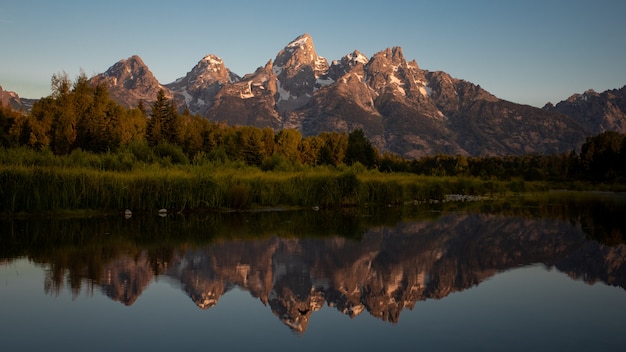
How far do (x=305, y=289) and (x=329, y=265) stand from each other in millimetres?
2784

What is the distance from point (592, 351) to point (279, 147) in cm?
7061

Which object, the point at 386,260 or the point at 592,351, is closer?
the point at 592,351

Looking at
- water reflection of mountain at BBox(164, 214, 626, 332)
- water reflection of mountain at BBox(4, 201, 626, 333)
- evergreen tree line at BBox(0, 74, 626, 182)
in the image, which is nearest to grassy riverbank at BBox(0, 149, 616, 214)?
water reflection of mountain at BBox(4, 201, 626, 333)

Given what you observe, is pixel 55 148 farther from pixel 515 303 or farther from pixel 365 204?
pixel 515 303

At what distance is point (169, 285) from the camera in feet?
39.0

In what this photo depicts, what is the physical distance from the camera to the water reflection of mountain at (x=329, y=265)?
36.1ft

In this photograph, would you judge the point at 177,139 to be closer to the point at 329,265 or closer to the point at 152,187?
the point at 152,187

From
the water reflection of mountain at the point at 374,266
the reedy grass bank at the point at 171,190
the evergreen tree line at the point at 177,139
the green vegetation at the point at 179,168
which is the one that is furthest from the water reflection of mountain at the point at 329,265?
the evergreen tree line at the point at 177,139

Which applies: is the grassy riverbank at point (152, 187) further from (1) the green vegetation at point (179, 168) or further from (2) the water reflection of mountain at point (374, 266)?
(2) the water reflection of mountain at point (374, 266)

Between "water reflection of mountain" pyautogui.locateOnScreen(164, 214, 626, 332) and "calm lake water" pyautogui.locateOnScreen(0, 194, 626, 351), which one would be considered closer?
"calm lake water" pyautogui.locateOnScreen(0, 194, 626, 351)

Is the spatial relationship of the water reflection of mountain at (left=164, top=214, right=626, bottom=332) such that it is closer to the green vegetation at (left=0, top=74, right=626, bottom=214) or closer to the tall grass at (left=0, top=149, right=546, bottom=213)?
the tall grass at (left=0, top=149, right=546, bottom=213)

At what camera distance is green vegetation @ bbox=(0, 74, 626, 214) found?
1026 inches

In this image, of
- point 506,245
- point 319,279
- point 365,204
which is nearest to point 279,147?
point 365,204

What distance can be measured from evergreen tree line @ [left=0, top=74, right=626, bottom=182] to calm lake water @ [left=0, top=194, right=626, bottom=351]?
25.1 meters
